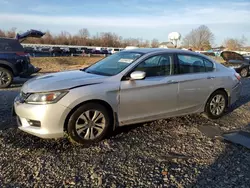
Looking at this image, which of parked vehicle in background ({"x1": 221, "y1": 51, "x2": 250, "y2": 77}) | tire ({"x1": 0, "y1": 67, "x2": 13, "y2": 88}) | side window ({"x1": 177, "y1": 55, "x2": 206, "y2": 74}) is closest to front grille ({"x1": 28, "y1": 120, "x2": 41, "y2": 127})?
side window ({"x1": 177, "y1": 55, "x2": 206, "y2": 74})

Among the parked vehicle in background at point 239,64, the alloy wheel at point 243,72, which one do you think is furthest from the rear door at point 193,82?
the alloy wheel at point 243,72

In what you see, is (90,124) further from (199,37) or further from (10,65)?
(199,37)

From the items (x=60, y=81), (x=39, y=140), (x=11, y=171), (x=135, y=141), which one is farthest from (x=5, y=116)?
(x=135, y=141)

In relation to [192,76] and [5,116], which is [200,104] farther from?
[5,116]

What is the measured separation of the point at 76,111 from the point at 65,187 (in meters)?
1.24

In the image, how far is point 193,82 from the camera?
4.93 m

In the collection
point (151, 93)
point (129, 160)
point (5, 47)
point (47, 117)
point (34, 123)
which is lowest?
point (129, 160)

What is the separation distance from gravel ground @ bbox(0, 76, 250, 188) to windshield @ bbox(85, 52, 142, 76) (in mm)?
1123

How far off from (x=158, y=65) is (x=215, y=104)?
1.74 metres

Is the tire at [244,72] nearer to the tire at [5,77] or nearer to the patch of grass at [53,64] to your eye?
the patch of grass at [53,64]

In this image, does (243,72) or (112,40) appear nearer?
(243,72)

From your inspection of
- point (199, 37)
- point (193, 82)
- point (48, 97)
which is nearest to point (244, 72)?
point (193, 82)

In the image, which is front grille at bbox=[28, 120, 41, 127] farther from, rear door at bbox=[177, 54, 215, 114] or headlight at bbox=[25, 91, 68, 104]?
rear door at bbox=[177, 54, 215, 114]

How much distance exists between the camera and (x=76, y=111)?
3.78m
